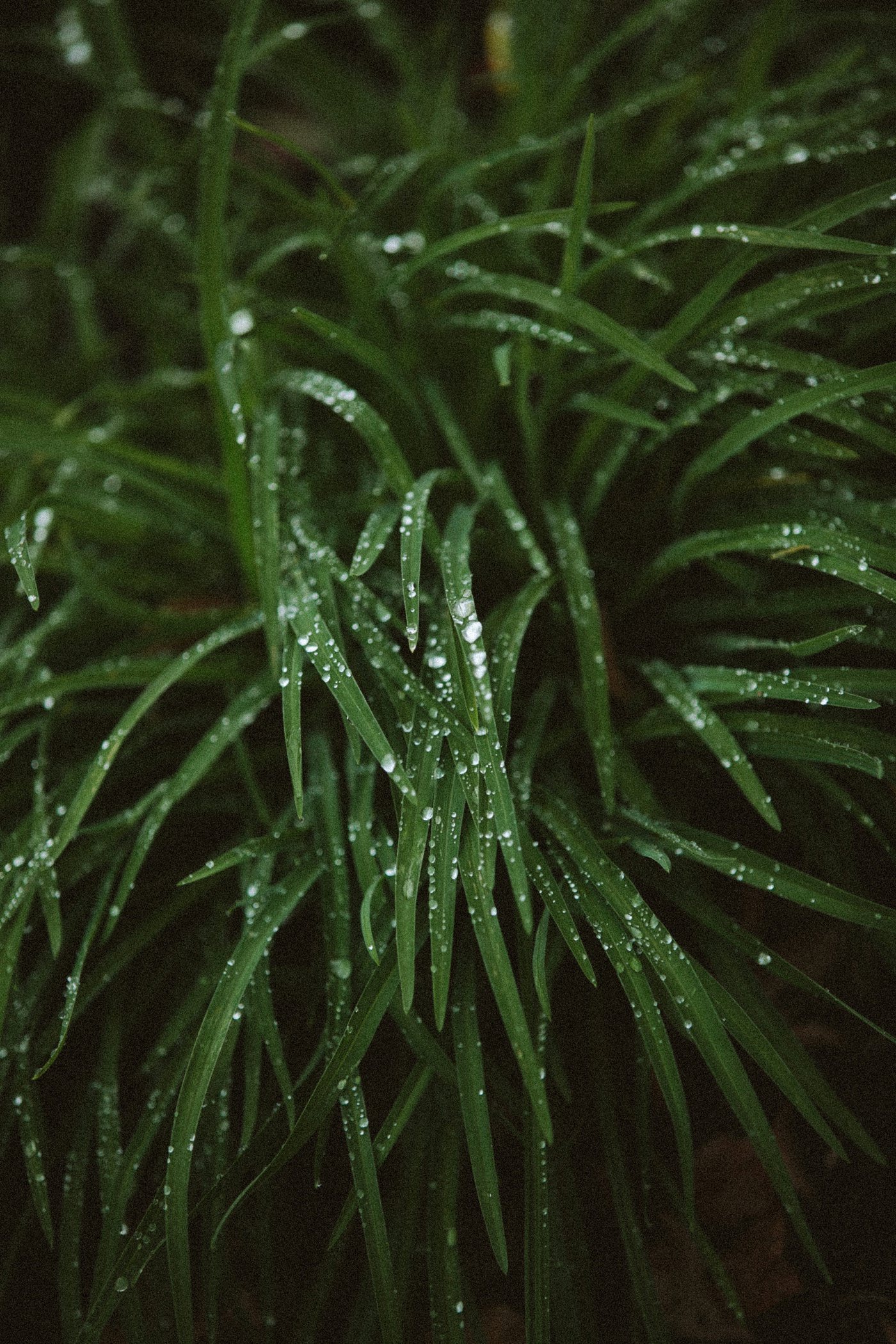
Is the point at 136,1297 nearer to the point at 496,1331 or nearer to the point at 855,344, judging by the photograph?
the point at 496,1331

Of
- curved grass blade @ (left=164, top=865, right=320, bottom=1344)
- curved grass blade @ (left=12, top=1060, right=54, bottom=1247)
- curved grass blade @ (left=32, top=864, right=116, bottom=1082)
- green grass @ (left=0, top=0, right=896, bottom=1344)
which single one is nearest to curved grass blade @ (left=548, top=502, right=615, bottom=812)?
green grass @ (left=0, top=0, right=896, bottom=1344)

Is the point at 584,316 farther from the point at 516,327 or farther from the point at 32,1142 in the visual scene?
the point at 32,1142

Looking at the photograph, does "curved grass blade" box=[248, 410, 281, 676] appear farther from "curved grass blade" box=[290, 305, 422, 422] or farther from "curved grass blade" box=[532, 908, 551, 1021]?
"curved grass blade" box=[532, 908, 551, 1021]

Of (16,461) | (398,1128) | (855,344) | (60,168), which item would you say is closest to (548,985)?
(398,1128)

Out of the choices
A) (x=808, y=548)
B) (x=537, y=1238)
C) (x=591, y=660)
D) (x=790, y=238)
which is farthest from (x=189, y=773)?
(x=790, y=238)

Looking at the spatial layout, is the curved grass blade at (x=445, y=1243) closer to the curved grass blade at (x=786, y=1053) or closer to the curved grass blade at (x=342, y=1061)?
the curved grass blade at (x=342, y=1061)

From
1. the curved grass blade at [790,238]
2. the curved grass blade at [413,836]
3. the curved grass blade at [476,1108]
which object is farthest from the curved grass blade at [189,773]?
the curved grass blade at [790,238]
